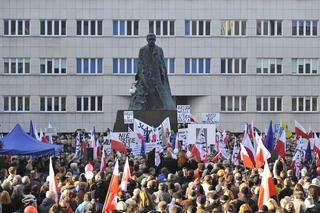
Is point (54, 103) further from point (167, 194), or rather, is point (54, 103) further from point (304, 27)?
point (167, 194)

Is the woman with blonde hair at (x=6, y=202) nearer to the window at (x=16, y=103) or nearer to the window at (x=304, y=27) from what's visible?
the window at (x=16, y=103)

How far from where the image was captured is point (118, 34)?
231ft

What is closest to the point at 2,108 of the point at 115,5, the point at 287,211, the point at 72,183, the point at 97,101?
the point at 97,101

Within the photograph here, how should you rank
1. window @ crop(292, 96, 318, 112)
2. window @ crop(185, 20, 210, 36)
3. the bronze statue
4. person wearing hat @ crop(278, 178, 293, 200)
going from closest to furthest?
1. person wearing hat @ crop(278, 178, 293, 200)
2. the bronze statue
3. window @ crop(185, 20, 210, 36)
4. window @ crop(292, 96, 318, 112)

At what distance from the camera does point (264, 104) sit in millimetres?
70750

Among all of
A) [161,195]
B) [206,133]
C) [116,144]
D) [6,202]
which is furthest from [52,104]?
[6,202]

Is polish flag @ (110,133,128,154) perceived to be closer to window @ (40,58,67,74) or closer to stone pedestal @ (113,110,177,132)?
stone pedestal @ (113,110,177,132)

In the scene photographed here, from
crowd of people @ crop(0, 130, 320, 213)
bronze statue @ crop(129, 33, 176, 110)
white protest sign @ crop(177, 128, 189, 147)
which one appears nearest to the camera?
crowd of people @ crop(0, 130, 320, 213)

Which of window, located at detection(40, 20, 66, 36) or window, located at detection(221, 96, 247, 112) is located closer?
window, located at detection(40, 20, 66, 36)

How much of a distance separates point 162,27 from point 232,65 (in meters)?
5.95

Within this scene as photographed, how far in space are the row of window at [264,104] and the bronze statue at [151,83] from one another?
2810 cm

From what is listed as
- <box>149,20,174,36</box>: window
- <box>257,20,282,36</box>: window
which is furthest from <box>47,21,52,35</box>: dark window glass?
Answer: <box>257,20,282,36</box>: window

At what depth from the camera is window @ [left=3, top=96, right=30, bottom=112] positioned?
70062 millimetres

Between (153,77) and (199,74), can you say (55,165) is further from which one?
(199,74)
